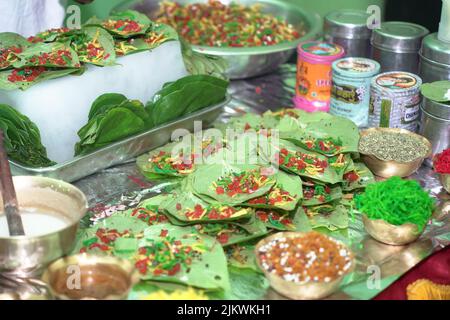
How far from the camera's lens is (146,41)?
1.84 m

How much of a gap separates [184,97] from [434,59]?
0.64 m

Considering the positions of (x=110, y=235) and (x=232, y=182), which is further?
(x=232, y=182)

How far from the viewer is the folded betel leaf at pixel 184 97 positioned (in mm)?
1754

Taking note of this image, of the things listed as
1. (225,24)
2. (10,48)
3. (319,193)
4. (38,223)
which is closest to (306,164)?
(319,193)

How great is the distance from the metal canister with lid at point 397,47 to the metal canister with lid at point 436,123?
0.24 metres

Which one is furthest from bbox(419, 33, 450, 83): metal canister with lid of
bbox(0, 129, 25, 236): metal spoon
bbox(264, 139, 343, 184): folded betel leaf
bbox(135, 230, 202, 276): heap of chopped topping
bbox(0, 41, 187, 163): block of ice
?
bbox(0, 129, 25, 236): metal spoon

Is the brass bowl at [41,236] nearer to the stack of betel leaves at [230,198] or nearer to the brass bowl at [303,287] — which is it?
the stack of betel leaves at [230,198]

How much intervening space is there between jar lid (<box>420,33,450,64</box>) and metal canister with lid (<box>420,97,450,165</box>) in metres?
0.13

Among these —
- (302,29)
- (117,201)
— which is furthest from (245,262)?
(302,29)

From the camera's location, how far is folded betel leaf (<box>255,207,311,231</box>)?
4.79 ft

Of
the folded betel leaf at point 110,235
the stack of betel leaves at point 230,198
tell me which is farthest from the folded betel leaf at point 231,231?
the folded betel leaf at point 110,235

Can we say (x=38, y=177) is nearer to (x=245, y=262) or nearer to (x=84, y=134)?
(x=84, y=134)

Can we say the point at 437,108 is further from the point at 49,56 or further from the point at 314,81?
the point at 49,56

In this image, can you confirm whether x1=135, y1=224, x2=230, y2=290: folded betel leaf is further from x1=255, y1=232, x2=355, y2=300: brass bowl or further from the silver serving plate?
the silver serving plate
